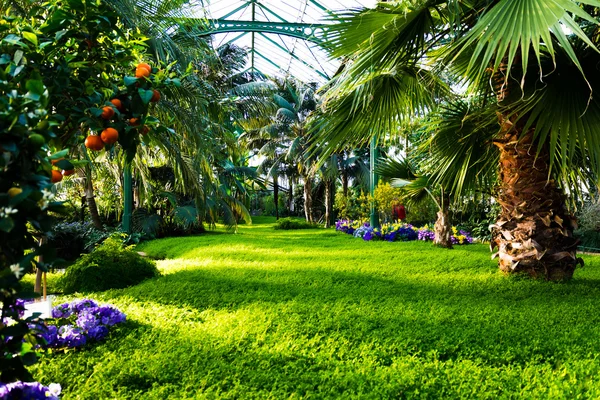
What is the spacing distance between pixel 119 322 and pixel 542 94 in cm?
426

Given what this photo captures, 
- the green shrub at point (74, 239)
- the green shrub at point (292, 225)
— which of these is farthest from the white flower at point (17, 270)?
the green shrub at point (292, 225)

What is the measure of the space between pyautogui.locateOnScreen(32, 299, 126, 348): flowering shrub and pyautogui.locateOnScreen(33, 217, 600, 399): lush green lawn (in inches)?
4.4

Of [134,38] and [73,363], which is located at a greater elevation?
[134,38]

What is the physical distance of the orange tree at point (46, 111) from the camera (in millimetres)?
1163

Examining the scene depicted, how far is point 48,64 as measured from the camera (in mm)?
1846

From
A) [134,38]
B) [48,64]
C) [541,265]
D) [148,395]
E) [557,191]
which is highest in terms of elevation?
[134,38]

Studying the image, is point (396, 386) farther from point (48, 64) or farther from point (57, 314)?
point (57, 314)

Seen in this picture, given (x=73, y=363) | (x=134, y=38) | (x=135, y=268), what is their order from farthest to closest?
(x=135, y=268) → (x=73, y=363) → (x=134, y=38)

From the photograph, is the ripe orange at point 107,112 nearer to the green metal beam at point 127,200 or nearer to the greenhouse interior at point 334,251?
the greenhouse interior at point 334,251

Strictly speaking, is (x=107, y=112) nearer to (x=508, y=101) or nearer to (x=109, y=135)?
(x=109, y=135)

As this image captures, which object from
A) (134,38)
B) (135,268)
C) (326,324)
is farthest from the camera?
(135,268)

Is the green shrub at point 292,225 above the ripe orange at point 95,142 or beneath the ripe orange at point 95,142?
beneath

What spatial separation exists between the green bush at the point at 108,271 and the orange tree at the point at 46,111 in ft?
13.9

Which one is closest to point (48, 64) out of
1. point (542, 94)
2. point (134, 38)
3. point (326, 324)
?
point (134, 38)
